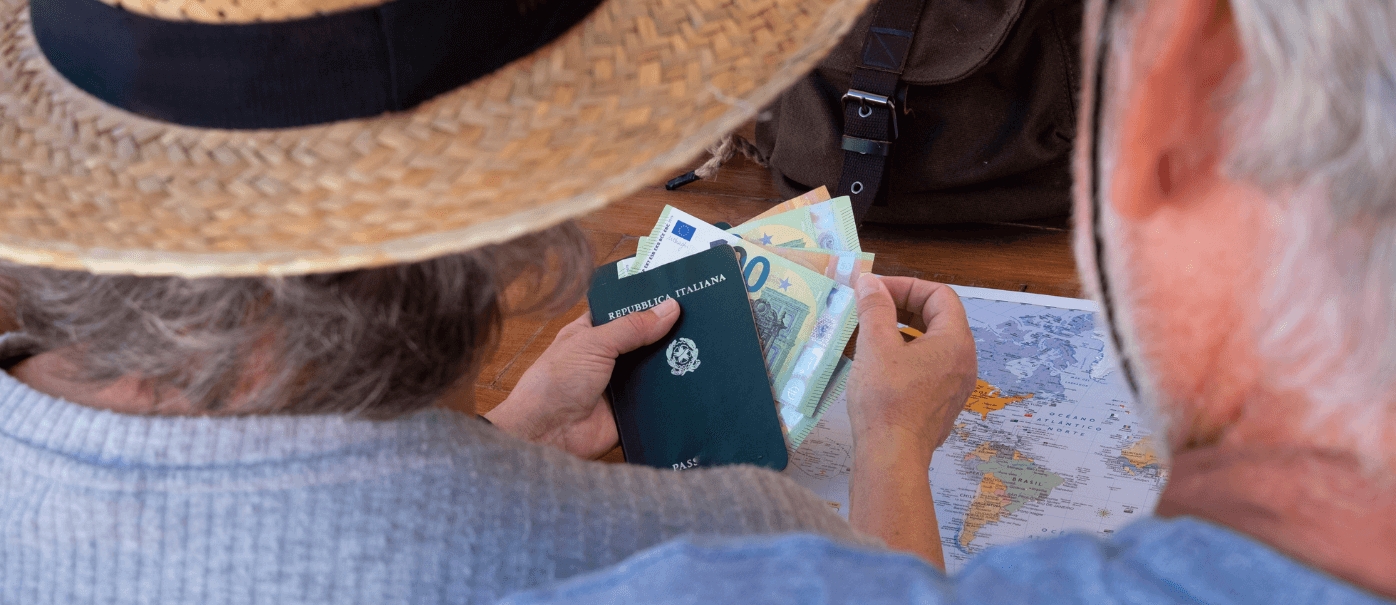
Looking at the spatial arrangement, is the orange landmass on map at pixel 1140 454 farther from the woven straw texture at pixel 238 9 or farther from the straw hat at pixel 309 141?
the woven straw texture at pixel 238 9

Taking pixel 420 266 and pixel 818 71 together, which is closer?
pixel 420 266

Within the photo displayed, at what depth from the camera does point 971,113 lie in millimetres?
1242

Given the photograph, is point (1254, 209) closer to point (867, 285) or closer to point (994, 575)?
point (994, 575)

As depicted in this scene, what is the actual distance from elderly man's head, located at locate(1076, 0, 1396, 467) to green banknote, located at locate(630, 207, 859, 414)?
497mm

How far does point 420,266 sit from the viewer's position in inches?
20.6

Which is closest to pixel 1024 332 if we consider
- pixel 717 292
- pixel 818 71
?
A: pixel 717 292

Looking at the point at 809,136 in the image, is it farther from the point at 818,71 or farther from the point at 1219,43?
the point at 1219,43

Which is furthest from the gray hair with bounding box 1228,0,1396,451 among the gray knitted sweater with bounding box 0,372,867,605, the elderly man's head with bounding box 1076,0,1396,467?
the gray knitted sweater with bounding box 0,372,867,605

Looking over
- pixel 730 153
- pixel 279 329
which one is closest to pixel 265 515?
pixel 279 329

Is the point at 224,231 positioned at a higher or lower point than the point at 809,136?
higher

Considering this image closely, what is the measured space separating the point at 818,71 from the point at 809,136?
3.8 inches

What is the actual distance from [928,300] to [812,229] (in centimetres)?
16

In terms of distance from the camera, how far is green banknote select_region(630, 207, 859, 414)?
94 centimetres

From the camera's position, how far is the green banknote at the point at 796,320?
3.09ft
